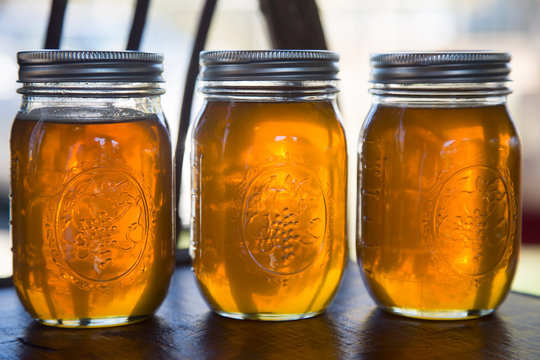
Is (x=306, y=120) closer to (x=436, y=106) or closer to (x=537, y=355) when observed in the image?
(x=436, y=106)

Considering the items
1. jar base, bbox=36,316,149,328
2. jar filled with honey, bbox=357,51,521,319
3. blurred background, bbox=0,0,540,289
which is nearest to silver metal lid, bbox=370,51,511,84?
jar filled with honey, bbox=357,51,521,319

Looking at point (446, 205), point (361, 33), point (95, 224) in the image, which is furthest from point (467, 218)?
point (361, 33)

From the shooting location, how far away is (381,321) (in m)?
0.74

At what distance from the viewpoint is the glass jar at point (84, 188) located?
0.68 m

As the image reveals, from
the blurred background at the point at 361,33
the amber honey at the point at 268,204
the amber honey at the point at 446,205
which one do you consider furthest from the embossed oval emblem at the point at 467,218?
the blurred background at the point at 361,33

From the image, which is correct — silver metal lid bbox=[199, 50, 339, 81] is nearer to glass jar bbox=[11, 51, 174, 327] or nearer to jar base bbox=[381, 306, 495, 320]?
glass jar bbox=[11, 51, 174, 327]

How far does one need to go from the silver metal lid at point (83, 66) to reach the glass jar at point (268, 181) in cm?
7

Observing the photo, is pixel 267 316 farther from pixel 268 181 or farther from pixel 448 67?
pixel 448 67

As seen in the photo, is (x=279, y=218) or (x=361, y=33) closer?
(x=279, y=218)

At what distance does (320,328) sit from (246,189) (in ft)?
0.48

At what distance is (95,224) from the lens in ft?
2.24

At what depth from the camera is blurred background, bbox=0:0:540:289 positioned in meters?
2.51

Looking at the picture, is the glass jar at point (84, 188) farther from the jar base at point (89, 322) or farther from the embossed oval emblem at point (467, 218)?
the embossed oval emblem at point (467, 218)

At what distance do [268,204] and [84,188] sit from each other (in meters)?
0.16
